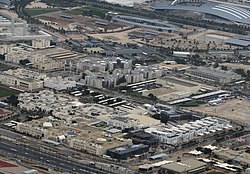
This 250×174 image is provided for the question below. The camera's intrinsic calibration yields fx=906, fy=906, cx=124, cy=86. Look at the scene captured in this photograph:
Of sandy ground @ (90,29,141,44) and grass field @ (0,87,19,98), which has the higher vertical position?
sandy ground @ (90,29,141,44)

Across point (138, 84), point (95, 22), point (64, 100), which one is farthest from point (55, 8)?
point (64, 100)

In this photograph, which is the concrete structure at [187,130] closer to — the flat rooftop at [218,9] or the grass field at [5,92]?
the grass field at [5,92]

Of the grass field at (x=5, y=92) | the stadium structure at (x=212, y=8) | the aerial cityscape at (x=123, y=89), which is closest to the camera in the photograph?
the aerial cityscape at (x=123, y=89)

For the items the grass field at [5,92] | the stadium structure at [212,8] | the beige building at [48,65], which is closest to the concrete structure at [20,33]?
the beige building at [48,65]

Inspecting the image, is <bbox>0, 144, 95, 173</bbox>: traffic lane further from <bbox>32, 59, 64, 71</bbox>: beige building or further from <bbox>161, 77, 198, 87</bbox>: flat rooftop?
<bbox>32, 59, 64, 71</bbox>: beige building

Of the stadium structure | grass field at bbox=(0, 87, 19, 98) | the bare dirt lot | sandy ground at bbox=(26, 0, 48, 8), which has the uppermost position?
the stadium structure

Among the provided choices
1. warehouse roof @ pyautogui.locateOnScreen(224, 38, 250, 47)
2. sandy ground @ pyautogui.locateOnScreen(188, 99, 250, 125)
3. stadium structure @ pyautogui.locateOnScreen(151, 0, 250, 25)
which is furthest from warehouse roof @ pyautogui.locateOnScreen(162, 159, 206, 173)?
stadium structure @ pyautogui.locateOnScreen(151, 0, 250, 25)
